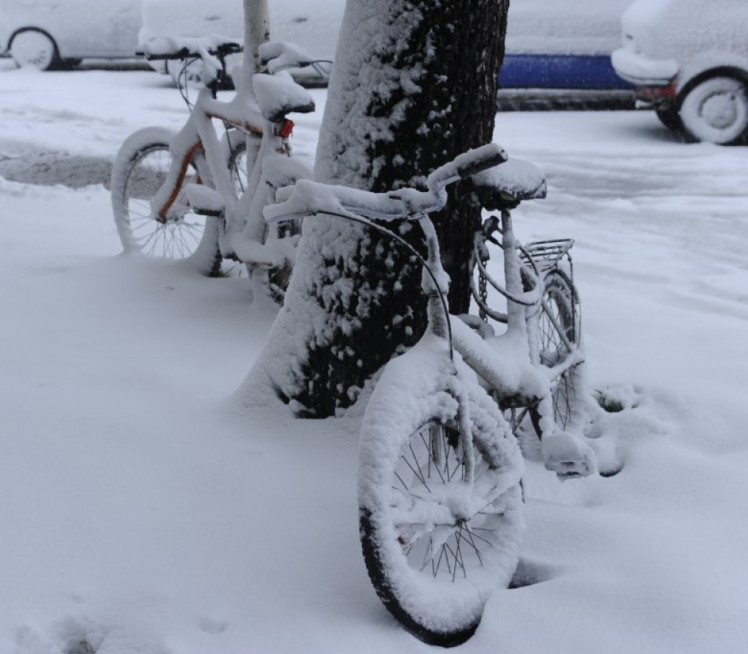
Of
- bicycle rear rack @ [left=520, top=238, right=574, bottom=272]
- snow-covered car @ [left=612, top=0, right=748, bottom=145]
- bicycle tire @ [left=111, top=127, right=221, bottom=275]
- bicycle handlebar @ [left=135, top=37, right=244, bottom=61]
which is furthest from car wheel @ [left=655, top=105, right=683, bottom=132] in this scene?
bicycle rear rack @ [left=520, top=238, right=574, bottom=272]

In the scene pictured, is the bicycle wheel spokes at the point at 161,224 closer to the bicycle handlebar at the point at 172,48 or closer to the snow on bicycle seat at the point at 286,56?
the bicycle handlebar at the point at 172,48

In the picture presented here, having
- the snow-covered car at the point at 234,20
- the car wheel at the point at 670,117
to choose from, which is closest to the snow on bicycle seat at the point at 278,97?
the car wheel at the point at 670,117

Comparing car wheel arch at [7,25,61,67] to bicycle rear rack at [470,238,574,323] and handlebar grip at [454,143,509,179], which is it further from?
handlebar grip at [454,143,509,179]

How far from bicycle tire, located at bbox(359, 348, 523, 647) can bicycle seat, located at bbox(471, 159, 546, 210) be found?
0.72m

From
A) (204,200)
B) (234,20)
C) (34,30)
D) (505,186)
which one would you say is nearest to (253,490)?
(505,186)

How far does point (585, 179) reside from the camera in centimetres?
834

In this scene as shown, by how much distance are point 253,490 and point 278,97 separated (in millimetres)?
1858

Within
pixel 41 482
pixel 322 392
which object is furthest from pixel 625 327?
pixel 41 482

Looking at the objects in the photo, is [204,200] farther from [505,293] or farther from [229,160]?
[505,293]

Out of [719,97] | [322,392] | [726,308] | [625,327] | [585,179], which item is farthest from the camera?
[719,97]

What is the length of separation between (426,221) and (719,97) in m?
8.05

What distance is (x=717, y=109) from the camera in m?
9.52

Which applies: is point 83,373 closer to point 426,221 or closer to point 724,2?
point 426,221

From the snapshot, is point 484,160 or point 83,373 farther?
point 83,373
